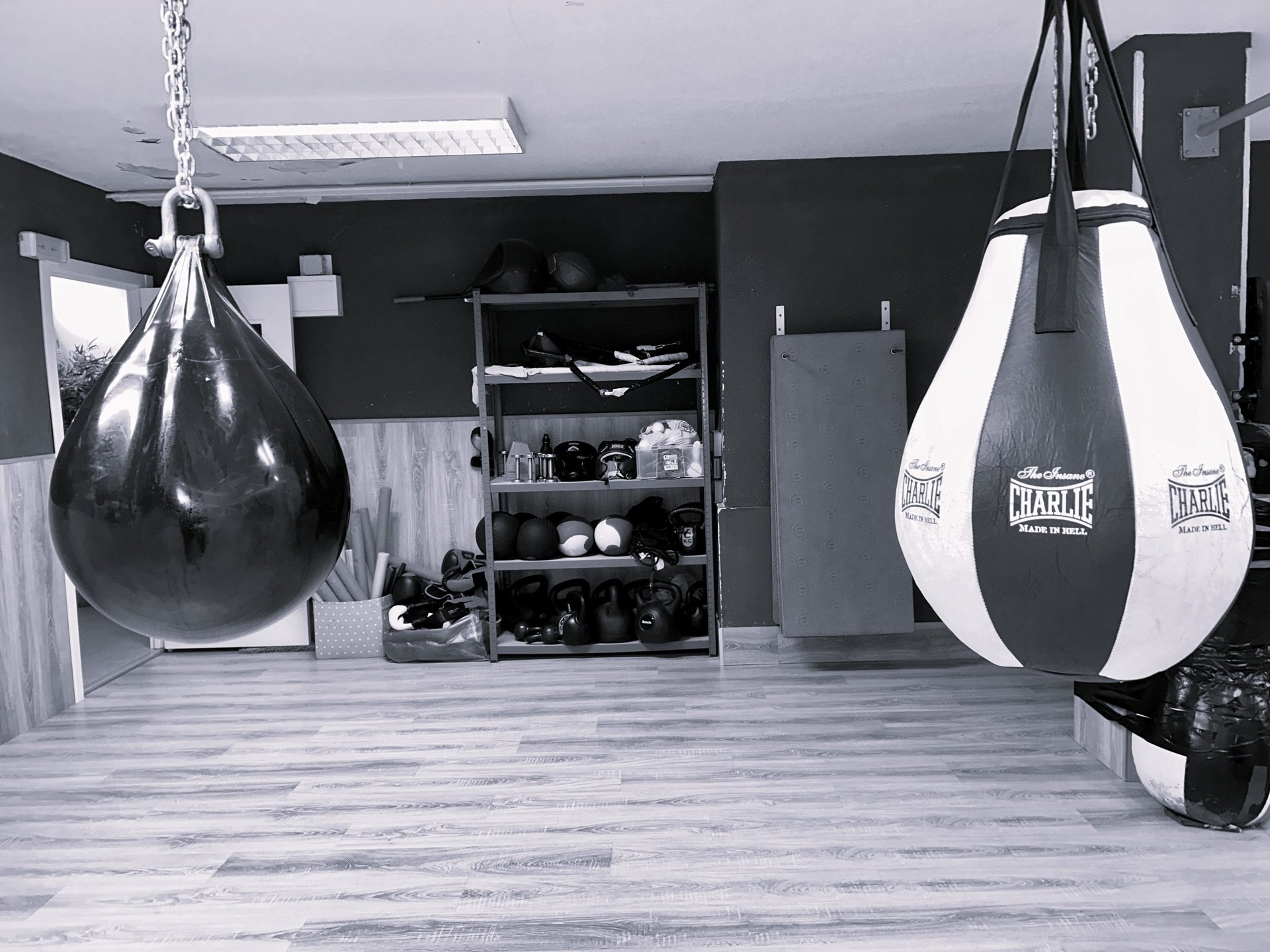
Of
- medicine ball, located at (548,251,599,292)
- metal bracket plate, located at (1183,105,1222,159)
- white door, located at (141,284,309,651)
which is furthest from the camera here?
white door, located at (141,284,309,651)

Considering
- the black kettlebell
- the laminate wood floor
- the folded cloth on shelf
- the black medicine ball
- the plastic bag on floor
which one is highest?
the folded cloth on shelf

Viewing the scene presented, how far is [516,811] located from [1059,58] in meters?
2.73

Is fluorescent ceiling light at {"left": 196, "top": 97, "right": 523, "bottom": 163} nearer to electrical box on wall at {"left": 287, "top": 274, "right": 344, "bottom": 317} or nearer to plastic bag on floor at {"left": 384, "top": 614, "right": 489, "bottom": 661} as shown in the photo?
electrical box on wall at {"left": 287, "top": 274, "right": 344, "bottom": 317}

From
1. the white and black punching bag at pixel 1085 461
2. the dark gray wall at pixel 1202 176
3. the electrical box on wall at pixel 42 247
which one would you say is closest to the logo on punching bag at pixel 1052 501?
the white and black punching bag at pixel 1085 461

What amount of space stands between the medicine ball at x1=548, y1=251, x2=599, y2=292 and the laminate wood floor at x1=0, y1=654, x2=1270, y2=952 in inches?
80.6

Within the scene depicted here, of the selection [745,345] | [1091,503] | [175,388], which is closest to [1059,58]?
[1091,503]

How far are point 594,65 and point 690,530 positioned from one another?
252 cm

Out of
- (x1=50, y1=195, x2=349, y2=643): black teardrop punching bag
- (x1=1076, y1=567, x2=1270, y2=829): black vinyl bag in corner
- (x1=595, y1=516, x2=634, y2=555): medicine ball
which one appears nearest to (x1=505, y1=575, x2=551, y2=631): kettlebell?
(x1=595, y1=516, x2=634, y2=555): medicine ball

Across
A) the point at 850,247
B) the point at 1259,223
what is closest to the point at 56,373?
the point at 850,247

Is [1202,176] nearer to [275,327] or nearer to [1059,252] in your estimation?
[1059,252]

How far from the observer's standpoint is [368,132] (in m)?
3.73

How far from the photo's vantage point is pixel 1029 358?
103 cm

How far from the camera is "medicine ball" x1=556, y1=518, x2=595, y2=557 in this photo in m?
5.02

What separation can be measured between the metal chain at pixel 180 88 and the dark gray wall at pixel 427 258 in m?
4.24
